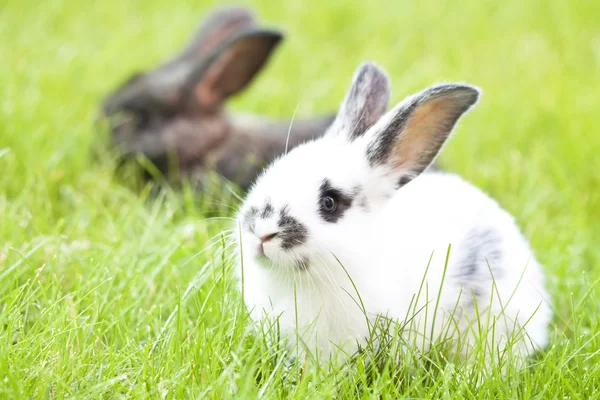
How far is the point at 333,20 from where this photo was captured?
729 cm

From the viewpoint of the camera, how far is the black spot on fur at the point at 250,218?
2.58 metres

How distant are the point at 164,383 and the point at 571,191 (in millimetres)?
2977

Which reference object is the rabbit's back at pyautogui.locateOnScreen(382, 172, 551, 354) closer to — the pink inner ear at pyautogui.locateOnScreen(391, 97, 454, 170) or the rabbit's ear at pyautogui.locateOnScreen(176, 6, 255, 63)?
the pink inner ear at pyautogui.locateOnScreen(391, 97, 454, 170)

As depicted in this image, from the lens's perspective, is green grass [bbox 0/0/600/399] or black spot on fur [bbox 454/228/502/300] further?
black spot on fur [bbox 454/228/502/300]

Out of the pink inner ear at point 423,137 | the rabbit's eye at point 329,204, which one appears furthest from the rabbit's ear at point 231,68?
the rabbit's eye at point 329,204

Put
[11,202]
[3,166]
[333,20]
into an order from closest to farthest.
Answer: [11,202], [3,166], [333,20]

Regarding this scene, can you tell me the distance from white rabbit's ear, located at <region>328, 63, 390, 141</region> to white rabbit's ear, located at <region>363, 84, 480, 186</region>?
23cm

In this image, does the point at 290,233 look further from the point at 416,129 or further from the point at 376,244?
the point at 416,129

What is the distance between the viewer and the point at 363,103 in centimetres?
307

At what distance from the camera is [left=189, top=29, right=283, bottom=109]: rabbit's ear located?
5.24 meters

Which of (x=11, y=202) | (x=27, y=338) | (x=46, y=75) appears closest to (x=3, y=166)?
(x=11, y=202)

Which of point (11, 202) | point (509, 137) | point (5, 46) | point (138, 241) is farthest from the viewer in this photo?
point (5, 46)

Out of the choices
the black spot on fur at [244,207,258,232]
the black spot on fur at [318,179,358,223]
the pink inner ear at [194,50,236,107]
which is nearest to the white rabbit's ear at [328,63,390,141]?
the black spot on fur at [318,179,358,223]

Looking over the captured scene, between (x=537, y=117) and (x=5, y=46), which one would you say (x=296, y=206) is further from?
→ (x=5, y=46)
